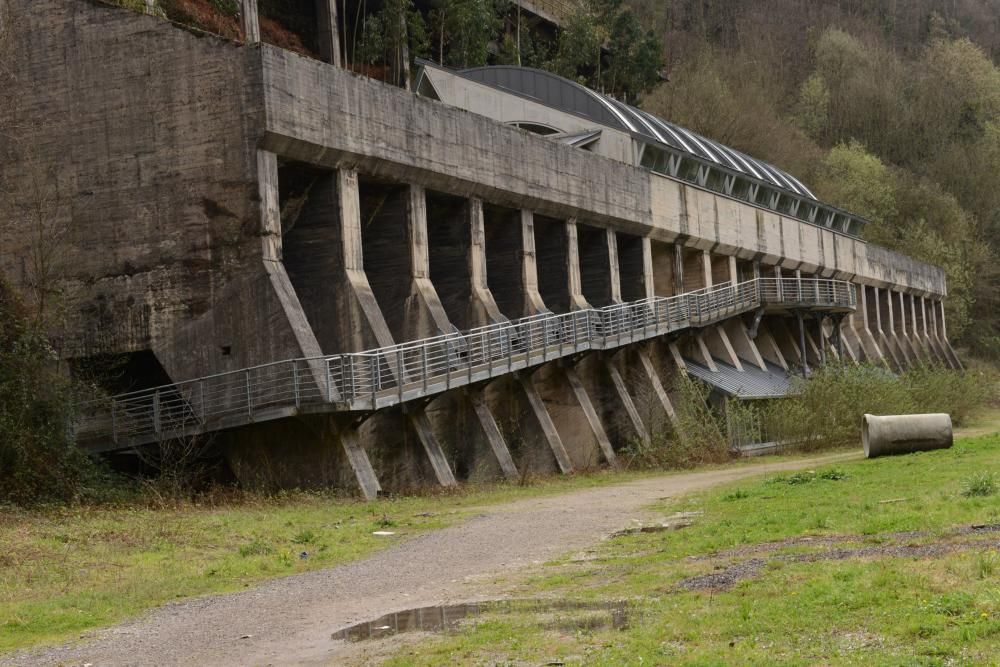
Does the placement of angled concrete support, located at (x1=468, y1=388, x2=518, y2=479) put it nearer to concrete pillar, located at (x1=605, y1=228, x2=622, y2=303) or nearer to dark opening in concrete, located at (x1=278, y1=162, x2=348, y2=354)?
dark opening in concrete, located at (x1=278, y1=162, x2=348, y2=354)

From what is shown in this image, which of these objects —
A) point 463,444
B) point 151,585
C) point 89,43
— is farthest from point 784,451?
point 151,585

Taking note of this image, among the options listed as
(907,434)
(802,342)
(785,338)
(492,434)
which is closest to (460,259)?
(492,434)

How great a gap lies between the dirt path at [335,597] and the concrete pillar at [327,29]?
122 feet

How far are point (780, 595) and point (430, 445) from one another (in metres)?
18.2

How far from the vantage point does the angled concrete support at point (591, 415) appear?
35906 mm

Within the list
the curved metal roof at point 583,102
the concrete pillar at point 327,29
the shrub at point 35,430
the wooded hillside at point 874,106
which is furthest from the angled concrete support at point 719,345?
the wooded hillside at point 874,106

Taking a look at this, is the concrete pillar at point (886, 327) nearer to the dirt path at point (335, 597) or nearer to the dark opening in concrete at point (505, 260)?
the dark opening in concrete at point (505, 260)

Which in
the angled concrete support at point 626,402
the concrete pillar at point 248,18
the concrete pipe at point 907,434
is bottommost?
the concrete pipe at point 907,434

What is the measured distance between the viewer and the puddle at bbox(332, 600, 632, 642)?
35.4 feet

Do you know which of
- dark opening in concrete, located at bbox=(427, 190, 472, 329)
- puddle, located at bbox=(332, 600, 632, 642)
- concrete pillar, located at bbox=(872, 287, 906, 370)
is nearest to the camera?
puddle, located at bbox=(332, 600, 632, 642)

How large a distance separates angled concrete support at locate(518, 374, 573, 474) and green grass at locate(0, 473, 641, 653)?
26.9 ft

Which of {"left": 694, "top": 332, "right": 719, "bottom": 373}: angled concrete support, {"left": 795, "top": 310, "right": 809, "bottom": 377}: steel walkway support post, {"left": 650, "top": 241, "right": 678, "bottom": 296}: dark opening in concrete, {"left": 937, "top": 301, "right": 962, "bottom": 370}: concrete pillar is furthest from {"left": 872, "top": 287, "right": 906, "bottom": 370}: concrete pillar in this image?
{"left": 694, "top": 332, "right": 719, "bottom": 373}: angled concrete support

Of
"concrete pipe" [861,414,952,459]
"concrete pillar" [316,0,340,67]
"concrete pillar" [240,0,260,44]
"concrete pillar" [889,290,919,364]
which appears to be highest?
"concrete pillar" [316,0,340,67]

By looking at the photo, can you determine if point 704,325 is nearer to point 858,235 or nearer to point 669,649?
point 858,235
